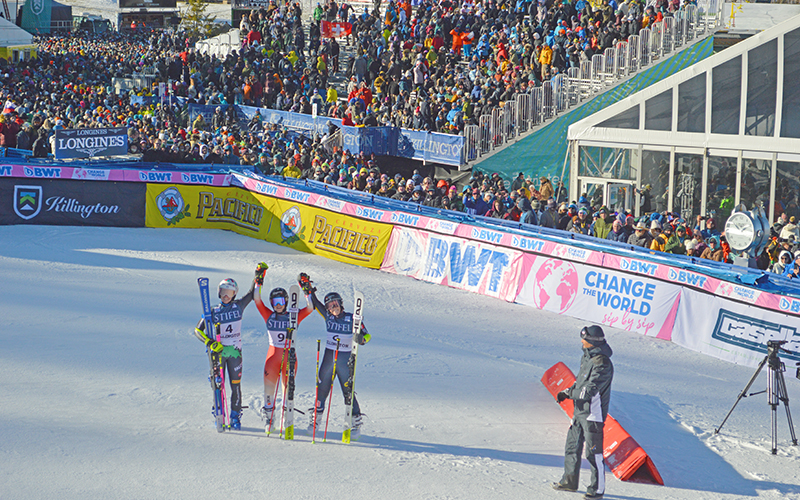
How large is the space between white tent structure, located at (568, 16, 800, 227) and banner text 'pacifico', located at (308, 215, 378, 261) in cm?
663

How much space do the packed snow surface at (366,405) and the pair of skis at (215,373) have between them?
0.63 ft

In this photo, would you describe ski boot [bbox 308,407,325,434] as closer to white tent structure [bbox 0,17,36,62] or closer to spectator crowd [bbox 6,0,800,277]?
spectator crowd [bbox 6,0,800,277]

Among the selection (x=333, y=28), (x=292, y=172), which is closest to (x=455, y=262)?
(x=292, y=172)

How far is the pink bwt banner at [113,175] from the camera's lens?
18.0m

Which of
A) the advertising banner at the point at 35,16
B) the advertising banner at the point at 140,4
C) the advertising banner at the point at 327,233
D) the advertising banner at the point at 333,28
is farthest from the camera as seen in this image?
the advertising banner at the point at 140,4

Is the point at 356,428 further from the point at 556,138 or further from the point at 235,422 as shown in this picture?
the point at 556,138

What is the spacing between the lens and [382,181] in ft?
58.7

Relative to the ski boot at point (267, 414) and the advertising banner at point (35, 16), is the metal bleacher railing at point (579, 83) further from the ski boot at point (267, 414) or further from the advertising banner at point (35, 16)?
the advertising banner at point (35, 16)

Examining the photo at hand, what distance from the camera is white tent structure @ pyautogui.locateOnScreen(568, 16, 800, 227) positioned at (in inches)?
701

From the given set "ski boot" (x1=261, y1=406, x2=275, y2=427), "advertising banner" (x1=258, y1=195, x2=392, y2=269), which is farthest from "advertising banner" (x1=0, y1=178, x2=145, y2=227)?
"ski boot" (x1=261, y1=406, x2=275, y2=427)

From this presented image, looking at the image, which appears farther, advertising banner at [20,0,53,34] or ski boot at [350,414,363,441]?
advertising banner at [20,0,53,34]

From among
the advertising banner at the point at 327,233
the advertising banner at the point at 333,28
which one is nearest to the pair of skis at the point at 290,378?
the advertising banner at the point at 327,233

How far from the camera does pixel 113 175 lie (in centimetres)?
1847

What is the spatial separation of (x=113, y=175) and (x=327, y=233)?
206 inches
